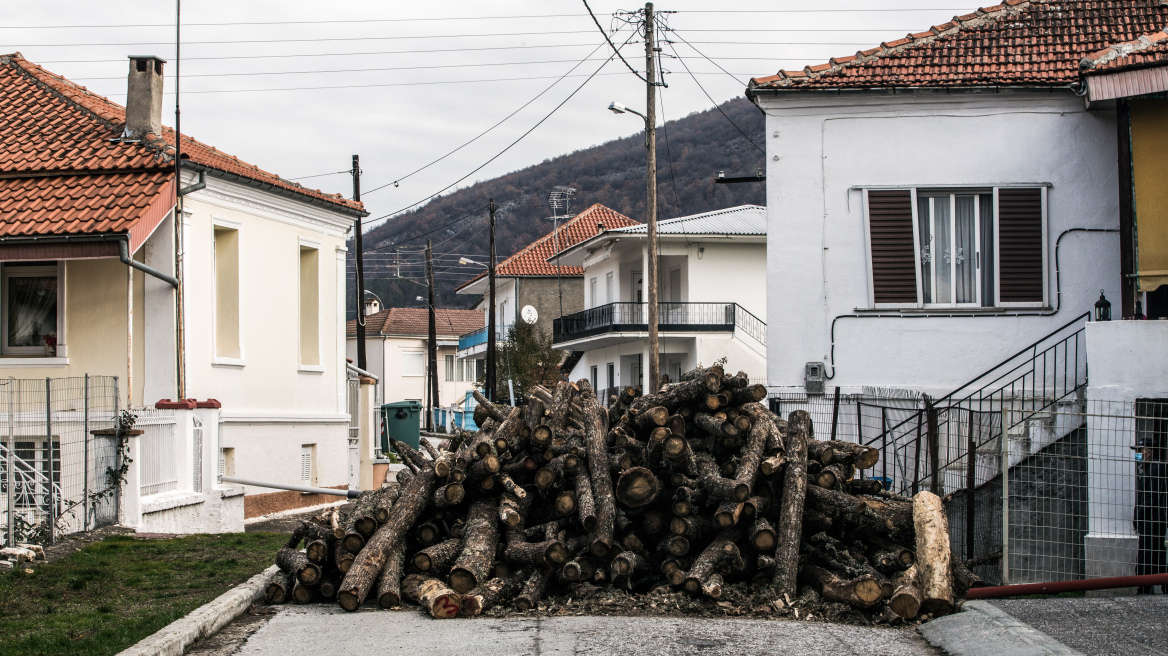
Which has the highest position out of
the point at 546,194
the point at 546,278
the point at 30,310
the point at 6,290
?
the point at 546,194

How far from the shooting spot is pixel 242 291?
775 inches

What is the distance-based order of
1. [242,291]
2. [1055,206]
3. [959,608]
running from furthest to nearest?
[242,291], [1055,206], [959,608]

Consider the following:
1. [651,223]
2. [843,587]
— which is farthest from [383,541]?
[651,223]

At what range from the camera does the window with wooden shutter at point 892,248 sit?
48.5 ft

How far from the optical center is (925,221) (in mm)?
14969

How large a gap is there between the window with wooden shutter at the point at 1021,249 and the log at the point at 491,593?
8.41m

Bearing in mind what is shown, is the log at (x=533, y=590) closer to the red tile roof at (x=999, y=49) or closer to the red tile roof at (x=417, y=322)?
the red tile roof at (x=999, y=49)

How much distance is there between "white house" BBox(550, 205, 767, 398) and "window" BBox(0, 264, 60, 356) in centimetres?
2672

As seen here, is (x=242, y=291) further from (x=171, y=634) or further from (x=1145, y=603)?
(x=1145, y=603)

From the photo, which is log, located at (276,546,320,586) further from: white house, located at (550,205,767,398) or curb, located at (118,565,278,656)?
white house, located at (550,205,767,398)

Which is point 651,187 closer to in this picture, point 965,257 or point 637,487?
point 965,257

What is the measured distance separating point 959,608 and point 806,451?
178 centimetres

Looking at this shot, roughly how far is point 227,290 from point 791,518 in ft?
43.9

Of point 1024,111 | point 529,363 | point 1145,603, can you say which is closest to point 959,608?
point 1145,603
